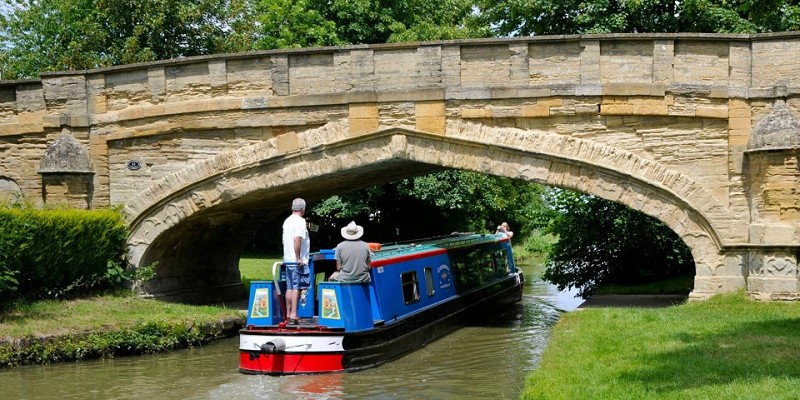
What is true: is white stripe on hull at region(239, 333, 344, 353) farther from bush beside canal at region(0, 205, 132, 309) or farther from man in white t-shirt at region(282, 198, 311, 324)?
bush beside canal at region(0, 205, 132, 309)

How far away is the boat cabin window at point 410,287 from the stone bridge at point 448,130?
60.1 inches

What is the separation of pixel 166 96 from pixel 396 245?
12.3 ft

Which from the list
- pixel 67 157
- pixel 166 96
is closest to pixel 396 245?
pixel 166 96

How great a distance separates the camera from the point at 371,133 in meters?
12.7

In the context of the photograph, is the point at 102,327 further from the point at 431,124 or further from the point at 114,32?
the point at 114,32

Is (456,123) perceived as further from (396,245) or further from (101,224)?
(101,224)

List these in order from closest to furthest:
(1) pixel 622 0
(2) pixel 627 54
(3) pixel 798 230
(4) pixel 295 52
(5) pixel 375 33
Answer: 1. (3) pixel 798 230
2. (2) pixel 627 54
3. (4) pixel 295 52
4. (1) pixel 622 0
5. (5) pixel 375 33

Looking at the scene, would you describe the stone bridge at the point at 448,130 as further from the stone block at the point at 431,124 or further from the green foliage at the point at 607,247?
the green foliage at the point at 607,247

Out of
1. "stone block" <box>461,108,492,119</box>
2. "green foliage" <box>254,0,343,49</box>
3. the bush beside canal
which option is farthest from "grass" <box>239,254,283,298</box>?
"stone block" <box>461,108,492,119</box>

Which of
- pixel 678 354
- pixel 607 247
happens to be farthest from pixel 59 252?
pixel 607 247

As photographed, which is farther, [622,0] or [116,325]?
[622,0]

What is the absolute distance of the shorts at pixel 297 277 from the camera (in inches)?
412

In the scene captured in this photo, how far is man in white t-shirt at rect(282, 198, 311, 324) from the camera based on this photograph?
33.8ft

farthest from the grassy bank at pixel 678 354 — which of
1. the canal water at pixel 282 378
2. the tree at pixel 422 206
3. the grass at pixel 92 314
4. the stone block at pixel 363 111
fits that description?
the tree at pixel 422 206
